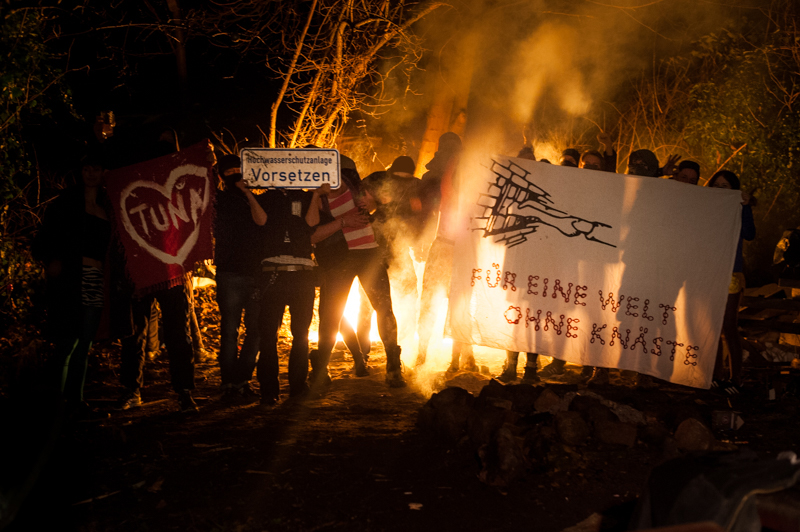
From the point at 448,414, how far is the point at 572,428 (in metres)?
0.86

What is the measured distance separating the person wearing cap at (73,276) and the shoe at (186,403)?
699mm

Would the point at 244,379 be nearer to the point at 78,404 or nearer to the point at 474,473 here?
the point at 78,404

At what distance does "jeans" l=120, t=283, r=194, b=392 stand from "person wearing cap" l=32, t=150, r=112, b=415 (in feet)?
1.26

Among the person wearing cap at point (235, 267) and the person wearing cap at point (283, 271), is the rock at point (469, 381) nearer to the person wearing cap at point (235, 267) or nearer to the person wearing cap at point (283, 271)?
the person wearing cap at point (283, 271)

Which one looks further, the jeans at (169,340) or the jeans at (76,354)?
the jeans at (169,340)

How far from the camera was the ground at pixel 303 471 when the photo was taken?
10.8ft

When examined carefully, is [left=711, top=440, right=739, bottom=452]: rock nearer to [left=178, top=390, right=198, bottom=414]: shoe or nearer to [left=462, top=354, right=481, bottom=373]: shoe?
[left=462, top=354, right=481, bottom=373]: shoe

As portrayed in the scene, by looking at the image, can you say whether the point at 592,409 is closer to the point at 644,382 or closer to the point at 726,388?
the point at 644,382

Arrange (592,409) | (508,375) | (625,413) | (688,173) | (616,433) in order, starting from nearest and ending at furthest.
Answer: (616,433), (592,409), (625,413), (688,173), (508,375)

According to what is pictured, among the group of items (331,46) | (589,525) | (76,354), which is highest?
(331,46)

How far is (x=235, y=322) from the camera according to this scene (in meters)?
5.38

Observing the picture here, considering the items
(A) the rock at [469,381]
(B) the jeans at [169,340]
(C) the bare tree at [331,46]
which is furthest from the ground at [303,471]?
(C) the bare tree at [331,46]

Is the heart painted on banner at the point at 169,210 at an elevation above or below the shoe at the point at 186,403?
above

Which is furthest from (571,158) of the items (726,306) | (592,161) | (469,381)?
(469,381)
